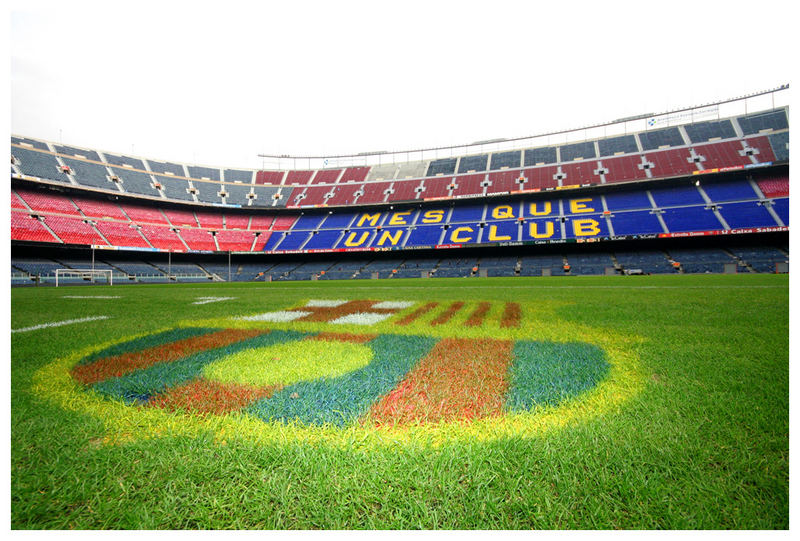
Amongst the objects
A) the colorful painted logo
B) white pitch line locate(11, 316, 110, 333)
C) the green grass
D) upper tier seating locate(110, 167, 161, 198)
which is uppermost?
upper tier seating locate(110, 167, 161, 198)

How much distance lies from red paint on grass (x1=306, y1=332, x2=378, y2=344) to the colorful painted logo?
11 mm

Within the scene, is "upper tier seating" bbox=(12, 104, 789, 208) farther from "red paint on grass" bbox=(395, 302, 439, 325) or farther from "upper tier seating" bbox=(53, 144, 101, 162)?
"red paint on grass" bbox=(395, 302, 439, 325)

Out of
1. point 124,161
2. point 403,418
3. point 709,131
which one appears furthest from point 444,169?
point 403,418

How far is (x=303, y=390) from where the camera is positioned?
2.02 metres

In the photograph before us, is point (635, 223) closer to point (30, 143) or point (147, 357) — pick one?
point (147, 357)

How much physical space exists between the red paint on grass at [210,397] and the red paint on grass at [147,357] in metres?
0.69

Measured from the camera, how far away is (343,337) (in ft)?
12.1

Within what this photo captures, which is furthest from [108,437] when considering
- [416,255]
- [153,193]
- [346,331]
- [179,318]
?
[153,193]

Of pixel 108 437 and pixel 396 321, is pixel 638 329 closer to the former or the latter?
pixel 396 321

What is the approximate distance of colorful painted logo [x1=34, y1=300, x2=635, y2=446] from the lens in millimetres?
1669

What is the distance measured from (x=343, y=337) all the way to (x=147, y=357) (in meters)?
1.70

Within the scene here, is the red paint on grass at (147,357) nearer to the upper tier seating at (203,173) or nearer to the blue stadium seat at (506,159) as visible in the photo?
the blue stadium seat at (506,159)

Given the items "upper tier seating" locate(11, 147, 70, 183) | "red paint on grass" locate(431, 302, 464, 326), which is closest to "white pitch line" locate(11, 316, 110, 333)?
"red paint on grass" locate(431, 302, 464, 326)
